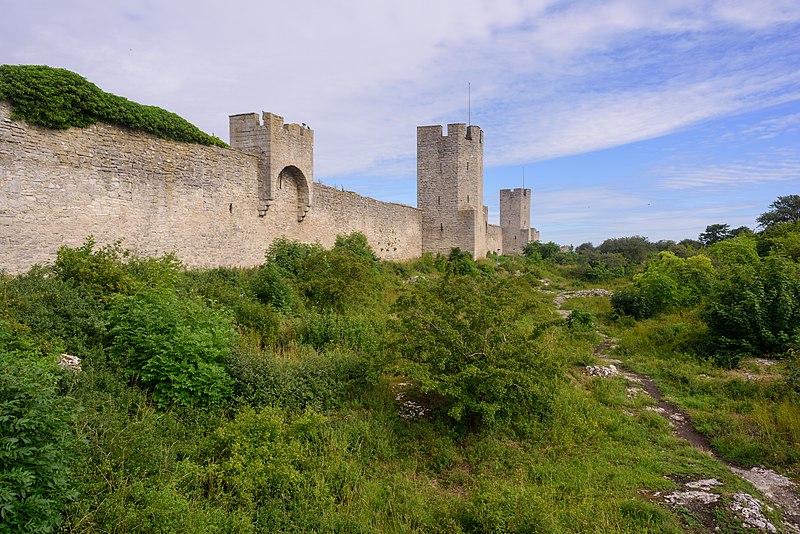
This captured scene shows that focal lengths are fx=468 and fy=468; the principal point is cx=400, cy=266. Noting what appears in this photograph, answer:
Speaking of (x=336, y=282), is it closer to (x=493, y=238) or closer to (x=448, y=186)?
(x=448, y=186)

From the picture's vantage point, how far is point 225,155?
12195 millimetres

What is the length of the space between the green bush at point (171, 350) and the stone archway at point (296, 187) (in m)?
8.27

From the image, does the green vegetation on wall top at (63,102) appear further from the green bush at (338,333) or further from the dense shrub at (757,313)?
the dense shrub at (757,313)

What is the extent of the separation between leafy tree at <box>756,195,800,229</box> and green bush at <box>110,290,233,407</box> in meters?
40.3

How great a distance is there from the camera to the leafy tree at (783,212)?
34.1 meters

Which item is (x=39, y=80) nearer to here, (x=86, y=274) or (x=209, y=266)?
(x=86, y=274)

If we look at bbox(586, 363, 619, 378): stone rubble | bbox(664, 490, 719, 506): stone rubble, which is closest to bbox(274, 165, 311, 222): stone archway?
bbox(586, 363, 619, 378): stone rubble

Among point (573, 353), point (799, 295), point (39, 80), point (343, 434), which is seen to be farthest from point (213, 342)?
point (799, 295)

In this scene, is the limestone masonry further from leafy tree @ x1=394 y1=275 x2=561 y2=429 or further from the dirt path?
the dirt path

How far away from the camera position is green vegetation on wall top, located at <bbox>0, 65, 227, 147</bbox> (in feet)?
25.3

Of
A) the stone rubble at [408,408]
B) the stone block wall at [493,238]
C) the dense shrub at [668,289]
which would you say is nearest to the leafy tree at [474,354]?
the stone rubble at [408,408]

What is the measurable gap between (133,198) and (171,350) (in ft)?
17.9

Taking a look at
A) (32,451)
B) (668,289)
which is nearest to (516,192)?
Answer: (668,289)

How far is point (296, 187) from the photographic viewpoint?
15.1 m
